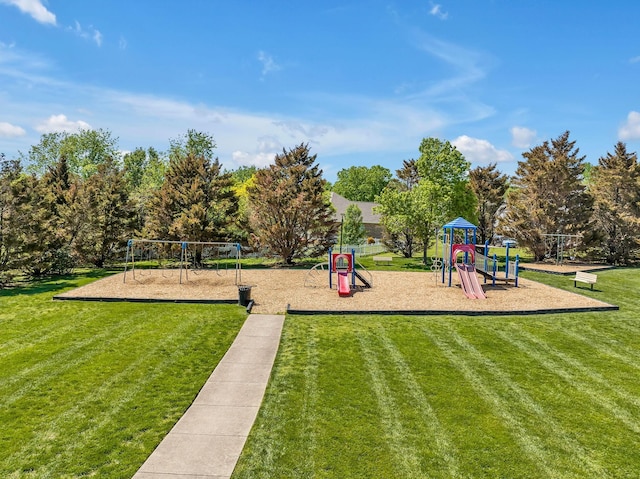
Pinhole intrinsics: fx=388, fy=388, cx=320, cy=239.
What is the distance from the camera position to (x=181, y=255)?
22.0 metres

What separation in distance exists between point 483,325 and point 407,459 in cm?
919

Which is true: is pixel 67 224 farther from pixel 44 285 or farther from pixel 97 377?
pixel 97 377

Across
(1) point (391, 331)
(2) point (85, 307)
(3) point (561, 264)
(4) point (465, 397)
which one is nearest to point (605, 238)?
(3) point (561, 264)

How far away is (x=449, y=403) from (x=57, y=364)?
10.1m

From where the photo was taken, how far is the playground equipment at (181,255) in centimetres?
2322

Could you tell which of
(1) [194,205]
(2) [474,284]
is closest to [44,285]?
(1) [194,205]

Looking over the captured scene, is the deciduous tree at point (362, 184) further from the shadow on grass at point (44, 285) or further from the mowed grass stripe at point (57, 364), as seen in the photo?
the mowed grass stripe at point (57, 364)

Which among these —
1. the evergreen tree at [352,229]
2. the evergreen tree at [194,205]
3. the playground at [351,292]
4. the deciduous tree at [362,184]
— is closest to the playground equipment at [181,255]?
Answer: the playground at [351,292]

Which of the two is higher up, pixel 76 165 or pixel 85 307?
pixel 76 165

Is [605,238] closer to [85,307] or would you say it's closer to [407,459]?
[407,459]

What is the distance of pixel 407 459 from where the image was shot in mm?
6785

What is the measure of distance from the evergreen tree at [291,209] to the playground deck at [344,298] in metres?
6.91

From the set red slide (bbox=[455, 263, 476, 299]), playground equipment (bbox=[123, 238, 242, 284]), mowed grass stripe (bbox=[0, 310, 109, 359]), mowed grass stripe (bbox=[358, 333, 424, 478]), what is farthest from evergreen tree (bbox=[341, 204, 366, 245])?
mowed grass stripe (bbox=[358, 333, 424, 478])

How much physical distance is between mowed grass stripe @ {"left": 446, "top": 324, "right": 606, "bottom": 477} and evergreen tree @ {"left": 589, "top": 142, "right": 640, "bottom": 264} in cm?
3038
